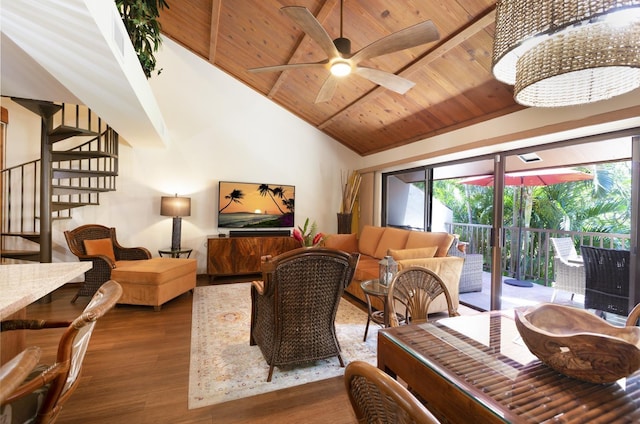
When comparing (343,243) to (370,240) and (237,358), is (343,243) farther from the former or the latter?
(237,358)

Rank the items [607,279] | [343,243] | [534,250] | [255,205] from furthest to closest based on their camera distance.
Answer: [255,205]
[343,243]
[534,250]
[607,279]

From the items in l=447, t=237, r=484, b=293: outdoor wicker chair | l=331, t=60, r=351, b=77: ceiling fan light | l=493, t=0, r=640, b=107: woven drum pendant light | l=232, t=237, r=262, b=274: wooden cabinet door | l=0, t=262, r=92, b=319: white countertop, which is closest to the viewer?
l=493, t=0, r=640, b=107: woven drum pendant light

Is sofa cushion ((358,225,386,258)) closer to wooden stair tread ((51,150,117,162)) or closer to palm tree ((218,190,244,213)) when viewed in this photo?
palm tree ((218,190,244,213))

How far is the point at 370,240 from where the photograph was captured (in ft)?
16.1

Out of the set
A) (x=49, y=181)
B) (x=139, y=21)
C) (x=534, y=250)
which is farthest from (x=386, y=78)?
(x=49, y=181)

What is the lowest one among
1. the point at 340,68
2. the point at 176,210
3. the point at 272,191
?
the point at 176,210

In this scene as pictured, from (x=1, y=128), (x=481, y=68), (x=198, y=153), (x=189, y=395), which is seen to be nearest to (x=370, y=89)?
(x=481, y=68)

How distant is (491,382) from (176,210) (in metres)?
4.64

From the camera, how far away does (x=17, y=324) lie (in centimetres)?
132

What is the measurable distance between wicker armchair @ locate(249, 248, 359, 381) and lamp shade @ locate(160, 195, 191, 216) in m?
2.89

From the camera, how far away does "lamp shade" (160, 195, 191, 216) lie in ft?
14.7

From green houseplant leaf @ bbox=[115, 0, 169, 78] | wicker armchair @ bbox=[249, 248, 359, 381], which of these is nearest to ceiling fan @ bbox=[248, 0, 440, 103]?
green houseplant leaf @ bbox=[115, 0, 169, 78]

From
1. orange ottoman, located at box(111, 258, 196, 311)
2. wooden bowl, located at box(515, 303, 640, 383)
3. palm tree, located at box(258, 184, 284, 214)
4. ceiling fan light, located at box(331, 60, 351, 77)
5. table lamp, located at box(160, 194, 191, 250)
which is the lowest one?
orange ottoman, located at box(111, 258, 196, 311)

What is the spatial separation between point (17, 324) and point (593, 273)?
435cm
